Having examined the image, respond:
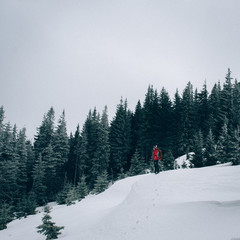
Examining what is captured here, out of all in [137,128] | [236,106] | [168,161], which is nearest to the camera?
[168,161]

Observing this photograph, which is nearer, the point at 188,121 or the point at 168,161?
the point at 168,161

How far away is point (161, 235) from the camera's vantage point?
6355mm

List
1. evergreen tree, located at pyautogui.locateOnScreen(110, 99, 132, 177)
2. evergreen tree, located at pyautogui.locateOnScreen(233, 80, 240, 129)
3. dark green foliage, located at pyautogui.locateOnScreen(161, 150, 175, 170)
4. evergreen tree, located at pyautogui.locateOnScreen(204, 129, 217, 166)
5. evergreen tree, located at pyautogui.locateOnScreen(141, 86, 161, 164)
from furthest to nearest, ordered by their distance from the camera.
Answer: evergreen tree, located at pyautogui.locateOnScreen(110, 99, 132, 177) < evergreen tree, located at pyautogui.locateOnScreen(141, 86, 161, 164) < evergreen tree, located at pyautogui.locateOnScreen(233, 80, 240, 129) < dark green foliage, located at pyautogui.locateOnScreen(161, 150, 175, 170) < evergreen tree, located at pyautogui.locateOnScreen(204, 129, 217, 166)

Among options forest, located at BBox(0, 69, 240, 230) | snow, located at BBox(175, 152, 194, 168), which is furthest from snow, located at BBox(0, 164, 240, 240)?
forest, located at BBox(0, 69, 240, 230)

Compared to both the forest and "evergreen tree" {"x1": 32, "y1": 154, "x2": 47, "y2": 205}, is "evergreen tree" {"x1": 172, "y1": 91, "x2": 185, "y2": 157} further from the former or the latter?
"evergreen tree" {"x1": 32, "y1": 154, "x2": 47, "y2": 205}

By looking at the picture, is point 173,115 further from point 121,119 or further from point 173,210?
point 173,210

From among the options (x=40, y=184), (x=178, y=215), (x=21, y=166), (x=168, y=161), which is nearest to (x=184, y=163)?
(x=168, y=161)

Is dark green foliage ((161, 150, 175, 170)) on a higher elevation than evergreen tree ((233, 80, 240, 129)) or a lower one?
lower

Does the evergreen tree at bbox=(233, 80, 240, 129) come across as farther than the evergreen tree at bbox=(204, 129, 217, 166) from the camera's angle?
Yes

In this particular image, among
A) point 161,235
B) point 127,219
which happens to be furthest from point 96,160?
point 161,235

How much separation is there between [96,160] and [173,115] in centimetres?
2303

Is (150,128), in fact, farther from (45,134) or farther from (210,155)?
(45,134)

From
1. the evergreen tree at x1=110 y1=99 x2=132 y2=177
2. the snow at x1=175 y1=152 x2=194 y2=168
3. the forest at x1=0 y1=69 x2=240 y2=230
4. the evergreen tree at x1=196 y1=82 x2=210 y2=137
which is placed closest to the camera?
the snow at x1=175 y1=152 x2=194 y2=168

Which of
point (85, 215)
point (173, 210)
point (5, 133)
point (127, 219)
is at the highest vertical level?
point (5, 133)
